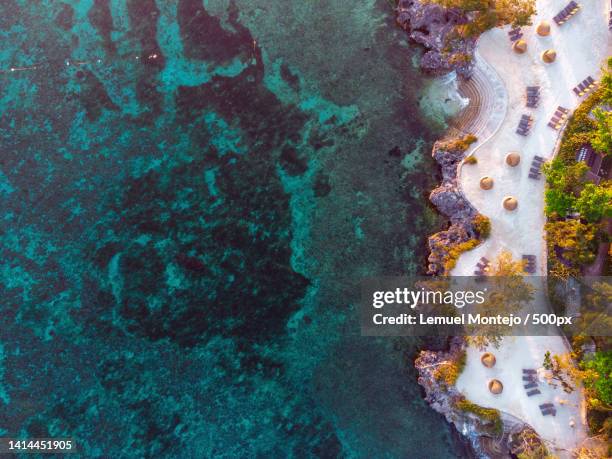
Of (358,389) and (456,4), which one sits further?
(358,389)

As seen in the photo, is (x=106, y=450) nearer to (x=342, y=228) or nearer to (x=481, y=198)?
(x=342, y=228)

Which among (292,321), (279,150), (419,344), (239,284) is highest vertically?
(279,150)

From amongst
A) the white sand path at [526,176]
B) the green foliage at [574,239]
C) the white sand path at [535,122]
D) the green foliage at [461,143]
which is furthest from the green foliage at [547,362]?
the green foliage at [461,143]

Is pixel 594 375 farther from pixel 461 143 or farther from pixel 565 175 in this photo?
pixel 461 143

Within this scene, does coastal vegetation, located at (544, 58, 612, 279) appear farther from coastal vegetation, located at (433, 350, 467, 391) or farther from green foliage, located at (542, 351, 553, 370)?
coastal vegetation, located at (433, 350, 467, 391)

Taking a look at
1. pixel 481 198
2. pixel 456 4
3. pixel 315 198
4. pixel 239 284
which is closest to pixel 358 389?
pixel 239 284
